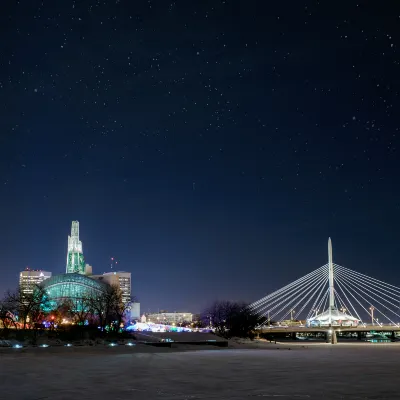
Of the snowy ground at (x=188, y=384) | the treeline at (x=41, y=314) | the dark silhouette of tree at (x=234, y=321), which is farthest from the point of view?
the dark silhouette of tree at (x=234, y=321)

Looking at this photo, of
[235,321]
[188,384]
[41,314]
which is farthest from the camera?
[235,321]

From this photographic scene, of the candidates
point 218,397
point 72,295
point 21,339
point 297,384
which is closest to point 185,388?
Result: point 218,397

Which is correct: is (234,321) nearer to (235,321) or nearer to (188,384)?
(235,321)

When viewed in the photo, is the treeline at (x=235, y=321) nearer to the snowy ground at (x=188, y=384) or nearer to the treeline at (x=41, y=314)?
the treeline at (x=41, y=314)

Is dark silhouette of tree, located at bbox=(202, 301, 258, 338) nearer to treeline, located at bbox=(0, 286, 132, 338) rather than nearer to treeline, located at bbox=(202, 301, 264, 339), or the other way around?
treeline, located at bbox=(202, 301, 264, 339)

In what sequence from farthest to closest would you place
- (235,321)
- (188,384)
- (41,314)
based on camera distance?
1. (235,321)
2. (41,314)
3. (188,384)

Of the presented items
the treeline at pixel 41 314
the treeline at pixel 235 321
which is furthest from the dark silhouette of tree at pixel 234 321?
the treeline at pixel 41 314

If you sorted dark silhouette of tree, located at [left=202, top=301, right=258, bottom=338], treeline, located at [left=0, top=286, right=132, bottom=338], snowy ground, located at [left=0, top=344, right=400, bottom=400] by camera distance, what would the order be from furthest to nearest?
1. dark silhouette of tree, located at [left=202, top=301, right=258, bottom=338]
2. treeline, located at [left=0, top=286, right=132, bottom=338]
3. snowy ground, located at [left=0, top=344, right=400, bottom=400]

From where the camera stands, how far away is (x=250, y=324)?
138 meters

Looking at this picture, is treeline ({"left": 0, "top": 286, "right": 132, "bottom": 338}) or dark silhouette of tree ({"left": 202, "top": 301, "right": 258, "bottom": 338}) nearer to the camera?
treeline ({"left": 0, "top": 286, "right": 132, "bottom": 338})

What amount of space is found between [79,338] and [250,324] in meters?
66.1

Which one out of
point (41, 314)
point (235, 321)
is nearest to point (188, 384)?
point (41, 314)

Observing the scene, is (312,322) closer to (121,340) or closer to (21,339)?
(121,340)

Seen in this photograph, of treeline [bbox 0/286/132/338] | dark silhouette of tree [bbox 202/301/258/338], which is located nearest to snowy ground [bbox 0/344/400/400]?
treeline [bbox 0/286/132/338]
